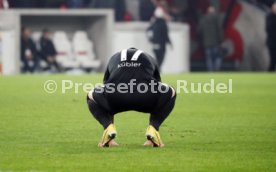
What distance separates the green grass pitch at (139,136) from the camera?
1098cm

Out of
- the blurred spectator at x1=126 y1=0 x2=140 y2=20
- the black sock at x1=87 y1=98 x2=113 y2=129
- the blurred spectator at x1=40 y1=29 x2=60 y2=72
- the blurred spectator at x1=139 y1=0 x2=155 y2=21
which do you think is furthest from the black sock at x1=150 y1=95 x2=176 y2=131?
the blurred spectator at x1=126 y1=0 x2=140 y2=20

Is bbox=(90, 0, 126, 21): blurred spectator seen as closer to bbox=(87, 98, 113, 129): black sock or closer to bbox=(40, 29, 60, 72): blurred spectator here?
bbox=(40, 29, 60, 72): blurred spectator

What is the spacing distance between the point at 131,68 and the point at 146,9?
25450mm

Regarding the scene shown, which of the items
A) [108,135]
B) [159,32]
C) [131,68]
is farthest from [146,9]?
[108,135]

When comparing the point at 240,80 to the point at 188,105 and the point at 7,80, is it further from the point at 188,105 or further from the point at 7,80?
the point at 188,105

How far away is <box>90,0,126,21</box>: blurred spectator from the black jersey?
1000 inches

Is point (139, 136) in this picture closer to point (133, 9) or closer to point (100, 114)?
point (100, 114)

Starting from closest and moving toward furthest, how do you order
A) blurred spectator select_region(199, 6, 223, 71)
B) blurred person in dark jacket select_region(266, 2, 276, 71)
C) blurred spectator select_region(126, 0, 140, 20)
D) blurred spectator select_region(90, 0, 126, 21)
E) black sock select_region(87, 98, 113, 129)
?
1. black sock select_region(87, 98, 113, 129)
2. blurred person in dark jacket select_region(266, 2, 276, 71)
3. blurred spectator select_region(199, 6, 223, 71)
4. blurred spectator select_region(90, 0, 126, 21)
5. blurred spectator select_region(126, 0, 140, 20)

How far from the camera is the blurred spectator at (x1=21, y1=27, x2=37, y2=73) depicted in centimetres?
3544

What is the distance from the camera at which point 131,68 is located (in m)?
12.4

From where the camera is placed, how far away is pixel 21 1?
3684 cm

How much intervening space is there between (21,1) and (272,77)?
9.94 metres

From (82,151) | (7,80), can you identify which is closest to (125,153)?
(82,151)

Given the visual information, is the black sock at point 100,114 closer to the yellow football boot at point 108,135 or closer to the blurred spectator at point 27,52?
the yellow football boot at point 108,135
